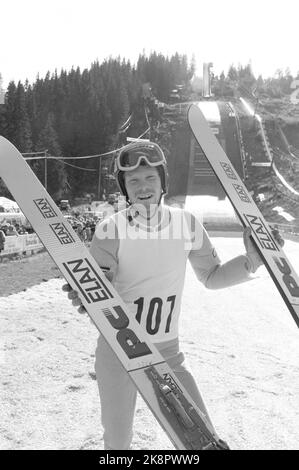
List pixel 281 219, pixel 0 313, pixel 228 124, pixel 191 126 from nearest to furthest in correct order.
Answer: pixel 191 126 < pixel 0 313 < pixel 281 219 < pixel 228 124

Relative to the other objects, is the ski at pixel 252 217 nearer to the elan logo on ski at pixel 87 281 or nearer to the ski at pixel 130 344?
the ski at pixel 130 344

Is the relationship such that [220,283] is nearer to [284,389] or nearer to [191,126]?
[191,126]

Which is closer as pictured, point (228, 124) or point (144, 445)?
point (144, 445)

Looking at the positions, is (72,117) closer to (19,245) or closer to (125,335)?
(19,245)

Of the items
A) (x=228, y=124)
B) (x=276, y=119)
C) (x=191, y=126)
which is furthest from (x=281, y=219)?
(x=276, y=119)

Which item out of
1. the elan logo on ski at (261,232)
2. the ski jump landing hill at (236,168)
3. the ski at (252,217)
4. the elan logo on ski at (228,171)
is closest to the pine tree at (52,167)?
the ski jump landing hill at (236,168)

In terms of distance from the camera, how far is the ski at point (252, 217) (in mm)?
3447

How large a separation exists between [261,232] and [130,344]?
141 cm

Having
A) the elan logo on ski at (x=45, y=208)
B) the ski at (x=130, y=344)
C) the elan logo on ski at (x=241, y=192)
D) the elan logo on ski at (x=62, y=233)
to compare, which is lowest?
the ski at (x=130, y=344)

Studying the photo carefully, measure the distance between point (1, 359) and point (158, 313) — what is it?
3863mm

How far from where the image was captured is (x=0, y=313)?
330 inches

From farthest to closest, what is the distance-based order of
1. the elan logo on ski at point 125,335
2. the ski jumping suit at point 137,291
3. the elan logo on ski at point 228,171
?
the elan logo on ski at point 228,171 < the elan logo on ski at point 125,335 < the ski jumping suit at point 137,291

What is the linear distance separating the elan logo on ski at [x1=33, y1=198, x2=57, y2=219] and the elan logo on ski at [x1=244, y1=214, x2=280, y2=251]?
1.56 m

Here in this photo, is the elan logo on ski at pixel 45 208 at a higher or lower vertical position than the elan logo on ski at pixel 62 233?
higher
